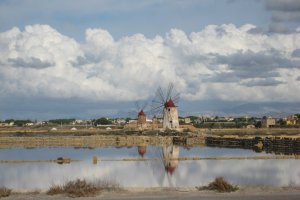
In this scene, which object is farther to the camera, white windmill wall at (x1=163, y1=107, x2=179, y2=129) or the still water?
white windmill wall at (x1=163, y1=107, x2=179, y2=129)

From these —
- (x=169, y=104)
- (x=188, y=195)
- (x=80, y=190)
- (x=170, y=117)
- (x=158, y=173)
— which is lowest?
(x=158, y=173)

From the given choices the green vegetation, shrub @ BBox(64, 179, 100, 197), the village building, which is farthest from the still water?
the green vegetation

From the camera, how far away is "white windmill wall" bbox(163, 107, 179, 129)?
7108 cm

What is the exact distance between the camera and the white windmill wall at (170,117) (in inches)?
2798

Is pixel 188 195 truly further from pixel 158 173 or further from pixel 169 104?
pixel 169 104

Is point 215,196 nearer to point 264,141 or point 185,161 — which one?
point 185,161

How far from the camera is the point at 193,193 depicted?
44.4ft

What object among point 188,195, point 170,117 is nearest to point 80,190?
point 188,195

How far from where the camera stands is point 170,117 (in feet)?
239

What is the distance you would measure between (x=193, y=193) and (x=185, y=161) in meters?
19.7

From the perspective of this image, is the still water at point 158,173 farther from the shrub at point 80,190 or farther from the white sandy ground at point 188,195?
the shrub at point 80,190

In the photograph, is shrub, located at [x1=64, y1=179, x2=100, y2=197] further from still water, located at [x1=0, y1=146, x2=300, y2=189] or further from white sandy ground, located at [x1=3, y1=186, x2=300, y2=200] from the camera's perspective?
still water, located at [x1=0, y1=146, x2=300, y2=189]

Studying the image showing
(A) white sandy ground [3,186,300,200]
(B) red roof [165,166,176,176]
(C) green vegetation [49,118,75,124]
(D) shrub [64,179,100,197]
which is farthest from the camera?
(C) green vegetation [49,118,75,124]

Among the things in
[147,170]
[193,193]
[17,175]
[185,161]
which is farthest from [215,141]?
[193,193]
